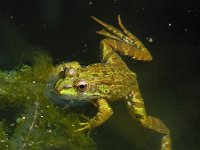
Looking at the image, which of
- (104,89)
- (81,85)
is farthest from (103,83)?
(81,85)

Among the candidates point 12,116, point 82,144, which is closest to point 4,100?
point 12,116

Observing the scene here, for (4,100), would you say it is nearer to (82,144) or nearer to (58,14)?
(82,144)

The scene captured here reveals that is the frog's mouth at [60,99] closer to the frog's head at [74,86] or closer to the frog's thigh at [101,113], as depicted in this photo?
the frog's head at [74,86]

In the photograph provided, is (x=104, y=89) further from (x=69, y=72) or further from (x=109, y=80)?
(x=69, y=72)

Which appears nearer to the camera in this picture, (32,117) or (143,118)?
(32,117)

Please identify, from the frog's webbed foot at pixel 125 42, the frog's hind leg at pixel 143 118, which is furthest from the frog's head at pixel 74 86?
the frog's webbed foot at pixel 125 42

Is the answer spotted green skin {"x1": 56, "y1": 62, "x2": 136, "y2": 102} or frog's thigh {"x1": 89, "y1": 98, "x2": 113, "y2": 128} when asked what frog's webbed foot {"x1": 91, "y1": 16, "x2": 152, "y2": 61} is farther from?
frog's thigh {"x1": 89, "y1": 98, "x2": 113, "y2": 128}
